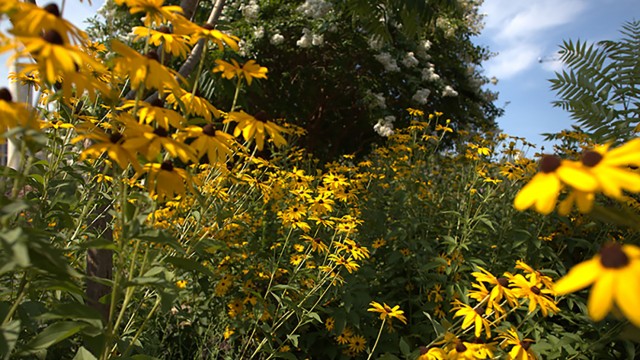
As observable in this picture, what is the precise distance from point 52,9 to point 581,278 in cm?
96

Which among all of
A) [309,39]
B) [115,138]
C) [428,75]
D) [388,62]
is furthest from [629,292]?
[428,75]

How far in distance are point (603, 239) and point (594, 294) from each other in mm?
2629

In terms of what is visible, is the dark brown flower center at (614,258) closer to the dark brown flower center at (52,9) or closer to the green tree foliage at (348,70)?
the dark brown flower center at (52,9)

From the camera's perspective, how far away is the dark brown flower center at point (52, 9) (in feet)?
2.80

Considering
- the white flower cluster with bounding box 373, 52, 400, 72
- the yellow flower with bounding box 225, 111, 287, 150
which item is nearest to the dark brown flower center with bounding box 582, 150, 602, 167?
the yellow flower with bounding box 225, 111, 287, 150

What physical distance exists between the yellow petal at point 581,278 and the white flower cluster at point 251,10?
274 inches

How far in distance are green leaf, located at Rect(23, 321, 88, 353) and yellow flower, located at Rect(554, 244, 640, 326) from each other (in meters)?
0.94

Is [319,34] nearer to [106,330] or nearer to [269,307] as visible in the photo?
[269,307]

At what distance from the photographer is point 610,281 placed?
1.93 feet

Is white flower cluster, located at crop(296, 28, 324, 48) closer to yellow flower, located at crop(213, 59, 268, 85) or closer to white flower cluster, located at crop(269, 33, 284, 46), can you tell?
white flower cluster, located at crop(269, 33, 284, 46)

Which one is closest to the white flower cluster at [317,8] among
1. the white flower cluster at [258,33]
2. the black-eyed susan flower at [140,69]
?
the white flower cluster at [258,33]

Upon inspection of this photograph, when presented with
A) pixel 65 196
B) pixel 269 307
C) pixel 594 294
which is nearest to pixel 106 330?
pixel 65 196

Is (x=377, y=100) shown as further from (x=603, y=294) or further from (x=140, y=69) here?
(x=603, y=294)

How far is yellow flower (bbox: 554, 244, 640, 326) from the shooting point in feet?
1.83
